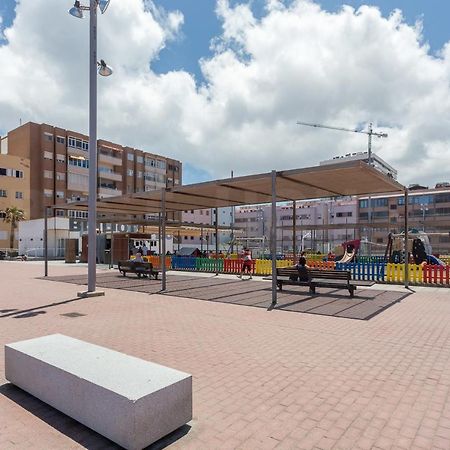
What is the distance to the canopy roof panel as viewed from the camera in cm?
1121

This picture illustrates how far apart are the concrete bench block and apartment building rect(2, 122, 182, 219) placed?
6094 centimetres

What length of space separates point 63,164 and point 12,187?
9.18 m

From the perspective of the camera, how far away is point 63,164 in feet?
211

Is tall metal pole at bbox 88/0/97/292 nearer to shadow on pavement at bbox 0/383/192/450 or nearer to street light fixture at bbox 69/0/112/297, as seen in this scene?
street light fixture at bbox 69/0/112/297

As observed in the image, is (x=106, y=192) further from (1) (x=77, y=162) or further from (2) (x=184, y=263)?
(2) (x=184, y=263)

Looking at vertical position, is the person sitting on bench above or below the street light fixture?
below

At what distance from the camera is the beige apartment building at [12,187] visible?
56375 mm

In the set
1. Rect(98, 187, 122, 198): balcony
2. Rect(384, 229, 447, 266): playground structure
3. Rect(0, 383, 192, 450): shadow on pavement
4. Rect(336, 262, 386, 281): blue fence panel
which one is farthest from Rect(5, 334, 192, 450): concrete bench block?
Rect(98, 187, 122, 198): balcony

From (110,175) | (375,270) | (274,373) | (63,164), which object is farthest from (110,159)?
(274,373)

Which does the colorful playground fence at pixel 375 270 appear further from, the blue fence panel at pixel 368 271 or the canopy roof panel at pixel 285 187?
the canopy roof panel at pixel 285 187

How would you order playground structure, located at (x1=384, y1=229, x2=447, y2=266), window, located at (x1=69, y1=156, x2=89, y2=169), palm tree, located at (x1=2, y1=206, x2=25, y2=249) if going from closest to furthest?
playground structure, located at (x1=384, y1=229, x2=447, y2=266), palm tree, located at (x1=2, y1=206, x2=25, y2=249), window, located at (x1=69, y1=156, x2=89, y2=169)

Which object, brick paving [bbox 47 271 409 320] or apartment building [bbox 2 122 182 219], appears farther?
apartment building [bbox 2 122 182 219]

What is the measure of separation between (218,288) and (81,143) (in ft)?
200

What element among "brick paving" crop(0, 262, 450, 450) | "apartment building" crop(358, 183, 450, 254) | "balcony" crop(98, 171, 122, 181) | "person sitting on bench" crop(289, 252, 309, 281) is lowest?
"brick paving" crop(0, 262, 450, 450)
